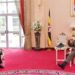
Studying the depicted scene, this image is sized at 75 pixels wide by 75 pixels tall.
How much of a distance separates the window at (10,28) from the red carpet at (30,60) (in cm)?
66

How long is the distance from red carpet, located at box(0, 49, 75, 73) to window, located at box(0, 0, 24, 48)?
0.66m

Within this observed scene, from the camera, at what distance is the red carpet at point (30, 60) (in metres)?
6.44

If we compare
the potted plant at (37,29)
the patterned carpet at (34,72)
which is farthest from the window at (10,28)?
the patterned carpet at (34,72)

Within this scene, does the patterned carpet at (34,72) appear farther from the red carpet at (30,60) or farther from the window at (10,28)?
the window at (10,28)

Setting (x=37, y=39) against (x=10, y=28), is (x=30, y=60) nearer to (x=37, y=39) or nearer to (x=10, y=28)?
(x=37, y=39)

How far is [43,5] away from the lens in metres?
8.87

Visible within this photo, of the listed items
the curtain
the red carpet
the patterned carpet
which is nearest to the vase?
the red carpet

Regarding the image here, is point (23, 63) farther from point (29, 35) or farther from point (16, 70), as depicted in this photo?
point (29, 35)

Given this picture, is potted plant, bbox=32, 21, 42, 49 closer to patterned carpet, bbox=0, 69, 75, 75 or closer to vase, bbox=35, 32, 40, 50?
vase, bbox=35, 32, 40, 50

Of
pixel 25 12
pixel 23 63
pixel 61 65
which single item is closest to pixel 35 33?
pixel 25 12

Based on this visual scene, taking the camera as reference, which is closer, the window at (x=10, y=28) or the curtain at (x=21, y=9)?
the curtain at (x=21, y=9)

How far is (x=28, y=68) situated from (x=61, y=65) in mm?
902

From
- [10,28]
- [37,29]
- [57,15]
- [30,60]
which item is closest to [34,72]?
[30,60]

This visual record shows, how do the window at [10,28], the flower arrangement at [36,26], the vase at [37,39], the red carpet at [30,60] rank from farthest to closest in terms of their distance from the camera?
the window at [10,28] → the vase at [37,39] → the flower arrangement at [36,26] → the red carpet at [30,60]
